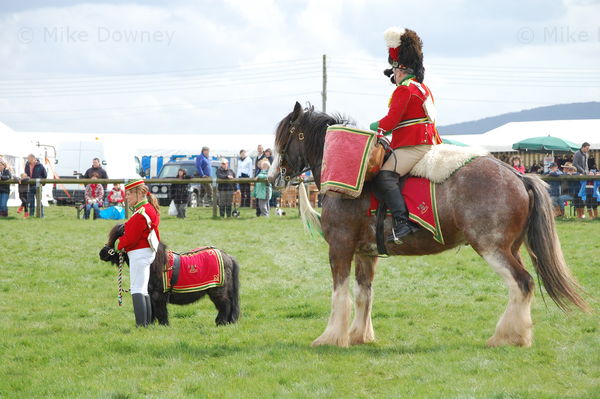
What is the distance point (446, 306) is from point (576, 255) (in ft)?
15.6

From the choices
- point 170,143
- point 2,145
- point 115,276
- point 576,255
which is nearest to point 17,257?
point 115,276

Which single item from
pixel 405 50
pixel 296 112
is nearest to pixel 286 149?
pixel 296 112

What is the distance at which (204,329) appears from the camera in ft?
27.0

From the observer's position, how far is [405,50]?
7.27 m

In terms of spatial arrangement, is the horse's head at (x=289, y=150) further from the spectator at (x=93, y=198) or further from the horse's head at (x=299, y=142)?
the spectator at (x=93, y=198)

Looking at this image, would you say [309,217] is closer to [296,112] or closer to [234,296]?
[296,112]

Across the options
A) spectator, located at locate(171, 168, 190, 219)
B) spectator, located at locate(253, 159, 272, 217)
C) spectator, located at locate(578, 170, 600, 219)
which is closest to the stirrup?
spectator, located at locate(253, 159, 272, 217)

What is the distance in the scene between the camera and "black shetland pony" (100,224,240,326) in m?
8.34

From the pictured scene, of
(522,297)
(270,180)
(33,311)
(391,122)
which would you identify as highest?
(391,122)

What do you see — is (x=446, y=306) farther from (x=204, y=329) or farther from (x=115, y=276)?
(x=115, y=276)

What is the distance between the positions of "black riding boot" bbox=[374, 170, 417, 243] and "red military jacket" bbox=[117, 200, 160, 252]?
99.7 inches

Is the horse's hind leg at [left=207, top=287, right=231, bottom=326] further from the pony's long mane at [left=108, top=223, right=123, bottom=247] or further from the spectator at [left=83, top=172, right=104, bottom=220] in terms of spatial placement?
the spectator at [left=83, top=172, right=104, bottom=220]

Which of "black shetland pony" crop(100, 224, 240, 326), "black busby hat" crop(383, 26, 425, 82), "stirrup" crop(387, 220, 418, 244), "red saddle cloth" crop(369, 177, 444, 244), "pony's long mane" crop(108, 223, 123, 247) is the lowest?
"black shetland pony" crop(100, 224, 240, 326)

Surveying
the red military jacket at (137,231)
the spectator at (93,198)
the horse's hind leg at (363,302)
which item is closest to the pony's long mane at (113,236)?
the red military jacket at (137,231)
